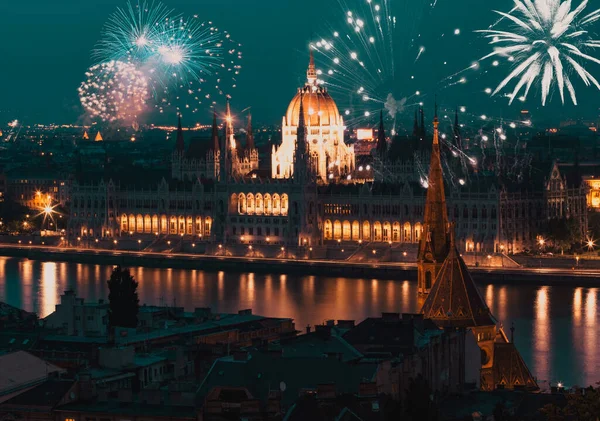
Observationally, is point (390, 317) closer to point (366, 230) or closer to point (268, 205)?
point (366, 230)

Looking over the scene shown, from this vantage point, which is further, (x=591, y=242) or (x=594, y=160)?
(x=594, y=160)

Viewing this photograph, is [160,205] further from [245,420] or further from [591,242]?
[245,420]

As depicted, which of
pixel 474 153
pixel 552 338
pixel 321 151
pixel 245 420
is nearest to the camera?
pixel 245 420

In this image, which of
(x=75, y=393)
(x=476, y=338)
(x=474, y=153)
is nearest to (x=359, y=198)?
(x=474, y=153)

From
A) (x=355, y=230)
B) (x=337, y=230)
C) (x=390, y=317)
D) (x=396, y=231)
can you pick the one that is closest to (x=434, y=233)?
(x=390, y=317)

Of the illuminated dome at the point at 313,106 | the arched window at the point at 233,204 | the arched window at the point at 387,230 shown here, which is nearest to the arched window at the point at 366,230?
the arched window at the point at 387,230

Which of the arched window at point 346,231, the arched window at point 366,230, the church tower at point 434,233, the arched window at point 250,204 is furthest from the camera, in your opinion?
the arched window at point 250,204

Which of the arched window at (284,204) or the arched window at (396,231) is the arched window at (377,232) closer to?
the arched window at (396,231)

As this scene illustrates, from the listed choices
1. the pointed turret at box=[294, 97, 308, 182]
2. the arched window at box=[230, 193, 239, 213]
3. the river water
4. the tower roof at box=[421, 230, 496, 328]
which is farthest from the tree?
the arched window at box=[230, 193, 239, 213]
